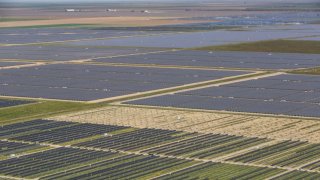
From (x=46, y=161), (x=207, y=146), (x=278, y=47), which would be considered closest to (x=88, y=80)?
(x=207, y=146)

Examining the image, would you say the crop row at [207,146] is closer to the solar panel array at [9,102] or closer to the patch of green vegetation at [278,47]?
the solar panel array at [9,102]

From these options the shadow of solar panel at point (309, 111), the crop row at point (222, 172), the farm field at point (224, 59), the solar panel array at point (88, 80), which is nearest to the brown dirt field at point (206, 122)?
the shadow of solar panel at point (309, 111)

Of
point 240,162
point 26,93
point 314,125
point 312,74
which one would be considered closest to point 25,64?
point 26,93

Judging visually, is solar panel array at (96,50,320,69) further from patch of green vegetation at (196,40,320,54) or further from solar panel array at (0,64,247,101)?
solar panel array at (0,64,247,101)

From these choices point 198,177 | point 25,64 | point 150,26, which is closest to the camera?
point 198,177

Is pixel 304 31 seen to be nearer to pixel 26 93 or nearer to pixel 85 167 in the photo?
pixel 26 93
